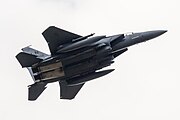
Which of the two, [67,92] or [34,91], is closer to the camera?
[34,91]

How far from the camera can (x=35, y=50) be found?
2303 inches

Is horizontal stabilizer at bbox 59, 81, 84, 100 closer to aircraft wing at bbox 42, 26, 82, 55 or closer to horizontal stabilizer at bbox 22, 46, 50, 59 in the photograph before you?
horizontal stabilizer at bbox 22, 46, 50, 59

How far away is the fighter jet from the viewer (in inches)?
2174

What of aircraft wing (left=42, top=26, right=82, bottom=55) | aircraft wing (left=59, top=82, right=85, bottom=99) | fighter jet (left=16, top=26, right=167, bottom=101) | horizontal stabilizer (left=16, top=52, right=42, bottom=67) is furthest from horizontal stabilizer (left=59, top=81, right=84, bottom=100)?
aircraft wing (left=42, top=26, right=82, bottom=55)

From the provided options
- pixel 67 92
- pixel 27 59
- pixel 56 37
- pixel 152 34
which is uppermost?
pixel 56 37

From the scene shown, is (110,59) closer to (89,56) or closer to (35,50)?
(89,56)

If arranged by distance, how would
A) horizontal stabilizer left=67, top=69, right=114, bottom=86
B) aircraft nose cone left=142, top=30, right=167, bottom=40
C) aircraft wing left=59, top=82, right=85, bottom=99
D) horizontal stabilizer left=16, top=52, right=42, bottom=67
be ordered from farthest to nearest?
aircraft wing left=59, top=82, right=85, bottom=99 → horizontal stabilizer left=67, top=69, right=114, bottom=86 → horizontal stabilizer left=16, top=52, right=42, bottom=67 → aircraft nose cone left=142, top=30, right=167, bottom=40

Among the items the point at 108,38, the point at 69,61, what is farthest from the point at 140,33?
the point at 69,61

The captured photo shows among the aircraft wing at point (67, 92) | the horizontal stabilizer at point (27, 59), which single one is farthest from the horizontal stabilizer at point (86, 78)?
the horizontal stabilizer at point (27, 59)

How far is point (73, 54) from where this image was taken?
2190 inches

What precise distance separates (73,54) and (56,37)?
6.15ft

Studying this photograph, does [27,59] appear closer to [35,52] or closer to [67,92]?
[35,52]

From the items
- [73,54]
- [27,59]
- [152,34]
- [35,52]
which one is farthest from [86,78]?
[152,34]

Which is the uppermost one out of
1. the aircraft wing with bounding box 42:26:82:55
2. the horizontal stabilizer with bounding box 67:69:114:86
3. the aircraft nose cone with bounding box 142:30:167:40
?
the aircraft wing with bounding box 42:26:82:55
